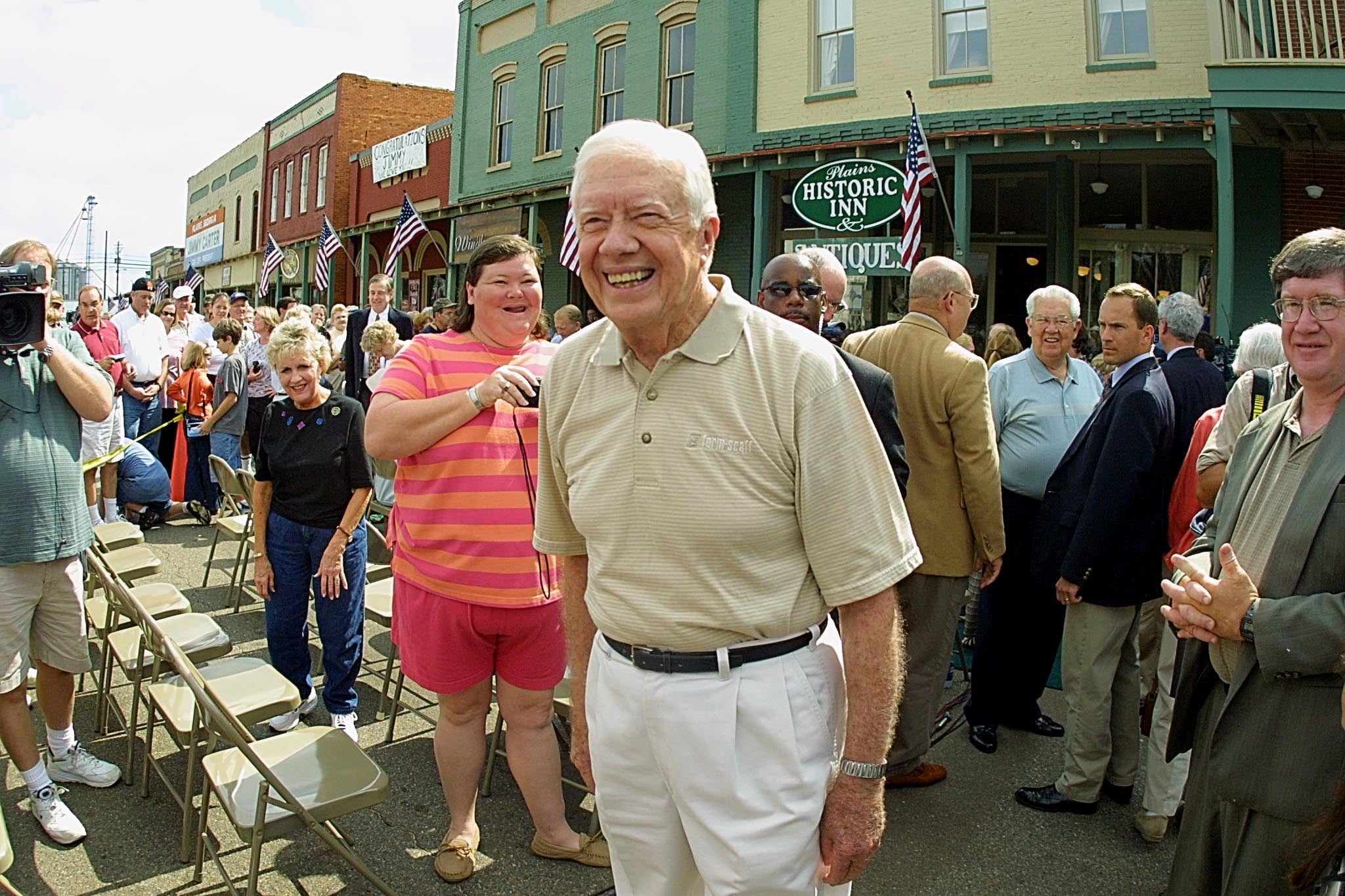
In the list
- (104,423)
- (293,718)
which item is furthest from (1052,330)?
(104,423)

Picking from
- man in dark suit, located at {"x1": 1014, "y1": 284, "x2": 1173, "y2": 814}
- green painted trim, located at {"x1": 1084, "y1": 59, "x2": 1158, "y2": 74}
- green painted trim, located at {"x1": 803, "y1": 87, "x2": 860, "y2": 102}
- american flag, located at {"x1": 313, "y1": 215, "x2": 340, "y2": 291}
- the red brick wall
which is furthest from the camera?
american flag, located at {"x1": 313, "y1": 215, "x2": 340, "y2": 291}

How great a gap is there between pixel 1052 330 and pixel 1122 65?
8261 millimetres

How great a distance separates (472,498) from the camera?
3164 millimetres

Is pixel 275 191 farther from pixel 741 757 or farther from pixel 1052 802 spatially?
pixel 741 757

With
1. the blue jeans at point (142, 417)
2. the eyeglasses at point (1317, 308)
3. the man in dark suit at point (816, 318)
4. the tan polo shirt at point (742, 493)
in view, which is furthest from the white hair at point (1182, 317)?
the blue jeans at point (142, 417)

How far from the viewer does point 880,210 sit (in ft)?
38.7

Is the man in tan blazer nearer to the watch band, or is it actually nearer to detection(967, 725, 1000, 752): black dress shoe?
detection(967, 725, 1000, 752): black dress shoe

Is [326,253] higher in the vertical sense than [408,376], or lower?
higher

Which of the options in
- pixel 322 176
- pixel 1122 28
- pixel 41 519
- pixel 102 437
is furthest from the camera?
pixel 322 176

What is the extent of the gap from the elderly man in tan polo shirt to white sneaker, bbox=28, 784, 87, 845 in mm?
2635

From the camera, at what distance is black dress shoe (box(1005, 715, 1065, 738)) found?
464 cm

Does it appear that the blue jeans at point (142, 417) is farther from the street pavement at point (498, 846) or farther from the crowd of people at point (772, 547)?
the street pavement at point (498, 846)

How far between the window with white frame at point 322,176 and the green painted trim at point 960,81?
66.5 feet

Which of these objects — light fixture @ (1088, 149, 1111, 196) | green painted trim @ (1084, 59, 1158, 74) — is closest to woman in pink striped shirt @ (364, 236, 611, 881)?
green painted trim @ (1084, 59, 1158, 74)
